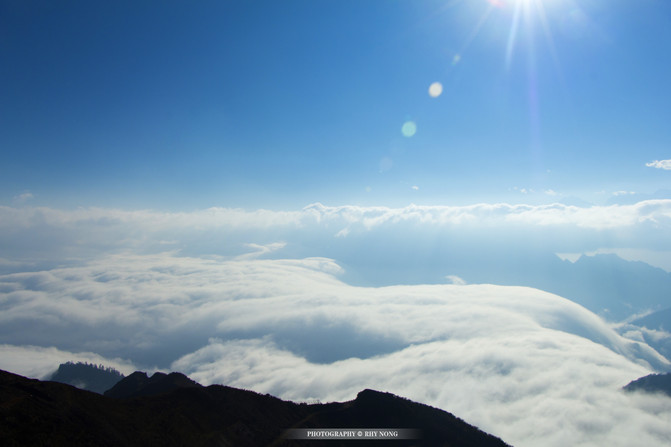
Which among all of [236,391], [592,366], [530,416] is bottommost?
[530,416]

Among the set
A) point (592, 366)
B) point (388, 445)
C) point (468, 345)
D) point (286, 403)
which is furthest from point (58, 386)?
point (468, 345)

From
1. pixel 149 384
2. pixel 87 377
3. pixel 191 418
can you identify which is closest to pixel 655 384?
pixel 191 418

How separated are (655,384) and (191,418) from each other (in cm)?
13142

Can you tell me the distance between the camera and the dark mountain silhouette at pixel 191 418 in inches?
1008

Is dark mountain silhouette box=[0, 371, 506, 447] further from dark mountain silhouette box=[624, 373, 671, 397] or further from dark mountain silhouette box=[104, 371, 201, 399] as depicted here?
dark mountain silhouette box=[624, 373, 671, 397]

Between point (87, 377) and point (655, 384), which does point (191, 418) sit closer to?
point (655, 384)

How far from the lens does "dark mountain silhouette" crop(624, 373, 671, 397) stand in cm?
8806

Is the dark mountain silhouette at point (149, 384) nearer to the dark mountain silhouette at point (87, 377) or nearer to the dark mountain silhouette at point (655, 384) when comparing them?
the dark mountain silhouette at point (87, 377)

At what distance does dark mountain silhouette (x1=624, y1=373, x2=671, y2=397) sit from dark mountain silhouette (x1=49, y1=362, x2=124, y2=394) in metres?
226

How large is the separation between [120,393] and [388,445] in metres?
65.2

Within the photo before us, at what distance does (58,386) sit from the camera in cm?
3186

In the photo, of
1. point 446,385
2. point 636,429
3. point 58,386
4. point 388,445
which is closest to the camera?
point 58,386

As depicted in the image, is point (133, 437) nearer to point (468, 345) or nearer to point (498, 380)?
point (498, 380)

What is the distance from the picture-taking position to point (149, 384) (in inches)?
2501
